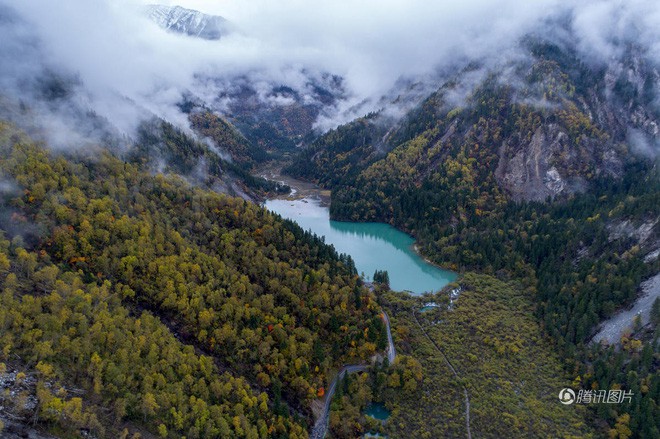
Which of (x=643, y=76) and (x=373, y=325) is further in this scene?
(x=643, y=76)

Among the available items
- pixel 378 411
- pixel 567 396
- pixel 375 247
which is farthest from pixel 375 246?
pixel 567 396

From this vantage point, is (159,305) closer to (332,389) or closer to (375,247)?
(332,389)

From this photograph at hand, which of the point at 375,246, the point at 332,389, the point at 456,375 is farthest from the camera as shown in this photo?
the point at 375,246

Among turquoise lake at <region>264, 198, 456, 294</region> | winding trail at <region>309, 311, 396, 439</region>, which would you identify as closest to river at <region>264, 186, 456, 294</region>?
turquoise lake at <region>264, 198, 456, 294</region>

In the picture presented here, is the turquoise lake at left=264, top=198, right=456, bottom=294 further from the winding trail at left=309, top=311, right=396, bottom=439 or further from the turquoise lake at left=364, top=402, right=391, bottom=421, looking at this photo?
the turquoise lake at left=364, top=402, right=391, bottom=421

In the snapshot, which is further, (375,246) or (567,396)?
(375,246)

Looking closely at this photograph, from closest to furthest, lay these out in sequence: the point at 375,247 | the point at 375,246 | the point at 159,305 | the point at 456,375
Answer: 1. the point at 159,305
2. the point at 456,375
3. the point at 375,247
4. the point at 375,246

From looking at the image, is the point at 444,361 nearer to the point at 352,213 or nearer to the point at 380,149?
the point at 352,213

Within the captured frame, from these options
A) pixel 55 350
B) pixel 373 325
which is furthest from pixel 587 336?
pixel 55 350
